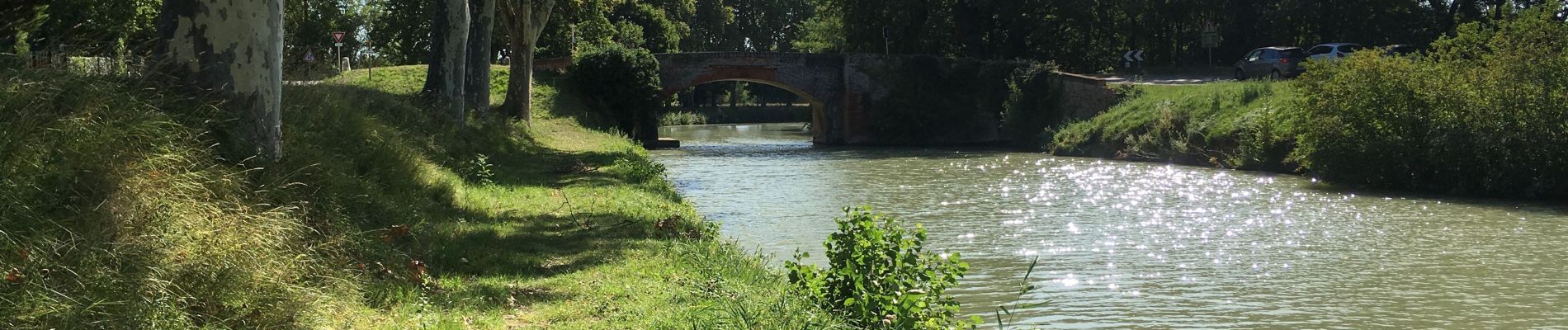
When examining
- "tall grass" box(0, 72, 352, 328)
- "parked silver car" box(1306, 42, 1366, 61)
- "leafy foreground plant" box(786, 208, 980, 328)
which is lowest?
"leafy foreground plant" box(786, 208, 980, 328)

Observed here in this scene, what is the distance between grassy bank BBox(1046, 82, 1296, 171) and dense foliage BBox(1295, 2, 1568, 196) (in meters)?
2.18

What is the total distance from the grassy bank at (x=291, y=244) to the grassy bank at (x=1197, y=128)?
17.9m

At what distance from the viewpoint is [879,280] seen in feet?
23.3

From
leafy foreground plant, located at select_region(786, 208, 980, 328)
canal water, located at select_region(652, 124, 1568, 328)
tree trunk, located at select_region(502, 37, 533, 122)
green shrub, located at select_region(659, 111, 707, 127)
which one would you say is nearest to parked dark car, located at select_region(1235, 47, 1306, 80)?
canal water, located at select_region(652, 124, 1568, 328)

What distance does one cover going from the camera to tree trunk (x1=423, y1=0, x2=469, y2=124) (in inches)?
735

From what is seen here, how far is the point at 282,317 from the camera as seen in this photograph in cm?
560

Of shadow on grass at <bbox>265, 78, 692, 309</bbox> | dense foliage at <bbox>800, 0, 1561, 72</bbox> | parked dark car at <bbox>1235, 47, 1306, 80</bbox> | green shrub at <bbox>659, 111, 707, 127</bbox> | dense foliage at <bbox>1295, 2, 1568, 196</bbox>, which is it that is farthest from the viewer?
green shrub at <bbox>659, 111, 707, 127</bbox>

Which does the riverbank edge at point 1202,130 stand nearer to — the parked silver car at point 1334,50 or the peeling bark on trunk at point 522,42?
the parked silver car at point 1334,50

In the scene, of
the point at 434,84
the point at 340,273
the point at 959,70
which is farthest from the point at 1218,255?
the point at 959,70

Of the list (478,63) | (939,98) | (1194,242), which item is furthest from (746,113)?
(1194,242)

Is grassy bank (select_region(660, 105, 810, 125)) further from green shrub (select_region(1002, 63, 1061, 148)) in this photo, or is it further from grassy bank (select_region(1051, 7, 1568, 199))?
grassy bank (select_region(1051, 7, 1568, 199))

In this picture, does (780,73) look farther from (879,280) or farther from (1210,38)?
(879,280)

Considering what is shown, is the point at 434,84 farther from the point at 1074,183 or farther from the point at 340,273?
the point at 340,273

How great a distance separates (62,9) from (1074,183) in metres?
20.2
